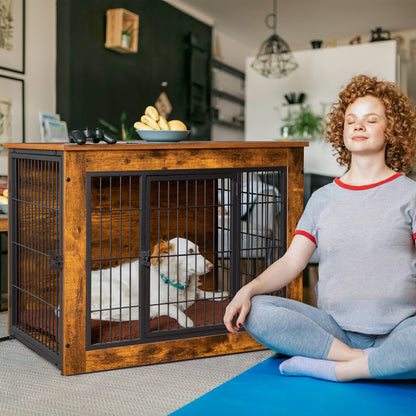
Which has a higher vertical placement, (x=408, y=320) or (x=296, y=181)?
(x=296, y=181)

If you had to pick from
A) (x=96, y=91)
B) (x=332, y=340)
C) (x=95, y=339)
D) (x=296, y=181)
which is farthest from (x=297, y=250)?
(x=96, y=91)

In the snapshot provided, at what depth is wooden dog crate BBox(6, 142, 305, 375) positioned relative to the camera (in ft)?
7.87

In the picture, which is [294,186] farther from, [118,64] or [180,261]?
[118,64]

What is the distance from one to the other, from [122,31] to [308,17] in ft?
11.3

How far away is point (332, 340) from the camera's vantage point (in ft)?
5.36

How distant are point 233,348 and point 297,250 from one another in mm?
1083

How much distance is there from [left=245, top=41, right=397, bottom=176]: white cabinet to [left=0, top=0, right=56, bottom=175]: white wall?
134 inches

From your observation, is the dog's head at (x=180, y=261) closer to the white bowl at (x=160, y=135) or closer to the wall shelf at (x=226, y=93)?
the white bowl at (x=160, y=135)

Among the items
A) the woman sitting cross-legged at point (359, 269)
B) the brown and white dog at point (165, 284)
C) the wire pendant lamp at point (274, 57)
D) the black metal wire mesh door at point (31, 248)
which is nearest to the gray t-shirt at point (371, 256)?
the woman sitting cross-legged at point (359, 269)

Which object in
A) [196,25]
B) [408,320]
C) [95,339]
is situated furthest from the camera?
[196,25]

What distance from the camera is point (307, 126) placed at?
6.71 metres

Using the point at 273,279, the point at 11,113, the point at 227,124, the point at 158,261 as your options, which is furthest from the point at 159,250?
the point at 227,124

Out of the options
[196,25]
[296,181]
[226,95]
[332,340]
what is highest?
[196,25]

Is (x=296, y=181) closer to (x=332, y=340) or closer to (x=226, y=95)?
(x=332, y=340)
